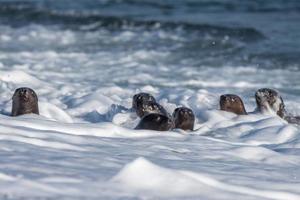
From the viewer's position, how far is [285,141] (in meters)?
6.40

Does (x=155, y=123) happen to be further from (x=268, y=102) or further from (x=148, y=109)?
(x=268, y=102)

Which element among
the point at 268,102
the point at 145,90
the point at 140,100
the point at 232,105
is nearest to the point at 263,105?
the point at 268,102

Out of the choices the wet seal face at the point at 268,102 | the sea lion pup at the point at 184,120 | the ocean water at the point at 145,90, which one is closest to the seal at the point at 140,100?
the ocean water at the point at 145,90

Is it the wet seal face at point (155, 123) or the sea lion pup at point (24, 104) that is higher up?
the sea lion pup at point (24, 104)

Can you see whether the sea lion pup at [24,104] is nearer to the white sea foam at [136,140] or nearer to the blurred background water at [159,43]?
the white sea foam at [136,140]

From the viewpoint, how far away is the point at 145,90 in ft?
30.2

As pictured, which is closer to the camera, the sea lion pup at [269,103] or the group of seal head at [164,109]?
the group of seal head at [164,109]

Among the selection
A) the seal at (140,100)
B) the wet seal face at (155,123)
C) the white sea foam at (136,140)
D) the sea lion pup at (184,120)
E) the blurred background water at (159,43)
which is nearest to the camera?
the white sea foam at (136,140)

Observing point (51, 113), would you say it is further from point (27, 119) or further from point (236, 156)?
point (236, 156)

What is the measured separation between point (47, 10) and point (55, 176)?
1455 cm

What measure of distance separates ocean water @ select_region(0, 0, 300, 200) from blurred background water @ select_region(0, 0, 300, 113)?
0.02m

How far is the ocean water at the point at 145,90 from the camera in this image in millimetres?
4152

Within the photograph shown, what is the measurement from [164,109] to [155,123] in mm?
783

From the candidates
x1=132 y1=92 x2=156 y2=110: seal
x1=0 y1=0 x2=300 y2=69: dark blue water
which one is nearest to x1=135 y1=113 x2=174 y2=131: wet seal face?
x1=132 y1=92 x2=156 y2=110: seal
